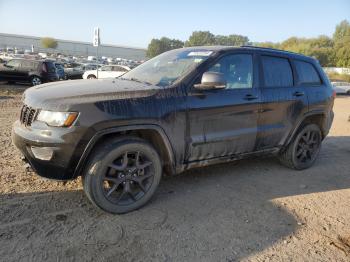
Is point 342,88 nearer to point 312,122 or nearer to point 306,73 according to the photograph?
point 312,122

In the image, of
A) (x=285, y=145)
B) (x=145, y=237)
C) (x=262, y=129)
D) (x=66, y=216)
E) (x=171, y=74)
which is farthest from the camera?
(x=285, y=145)

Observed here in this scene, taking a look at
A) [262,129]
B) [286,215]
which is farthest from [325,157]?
[286,215]

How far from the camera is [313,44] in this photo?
242ft

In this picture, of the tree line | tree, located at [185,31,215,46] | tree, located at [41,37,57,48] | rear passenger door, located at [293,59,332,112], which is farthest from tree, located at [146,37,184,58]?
rear passenger door, located at [293,59,332,112]

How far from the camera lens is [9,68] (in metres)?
16.9

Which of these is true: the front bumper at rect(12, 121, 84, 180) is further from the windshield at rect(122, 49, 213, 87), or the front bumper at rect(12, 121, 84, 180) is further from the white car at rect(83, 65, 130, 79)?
Answer: the white car at rect(83, 65, 130, 79)

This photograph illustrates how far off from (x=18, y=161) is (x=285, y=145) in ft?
13.0

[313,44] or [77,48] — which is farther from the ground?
[313,44]

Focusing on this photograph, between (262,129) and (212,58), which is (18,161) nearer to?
(212,58)

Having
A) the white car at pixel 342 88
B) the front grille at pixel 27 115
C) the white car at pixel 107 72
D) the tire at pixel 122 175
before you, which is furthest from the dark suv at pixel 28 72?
the white car at pixel 342 88

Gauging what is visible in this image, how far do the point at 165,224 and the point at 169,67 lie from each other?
1.94 m

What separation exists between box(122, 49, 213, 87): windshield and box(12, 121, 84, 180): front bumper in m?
1.26

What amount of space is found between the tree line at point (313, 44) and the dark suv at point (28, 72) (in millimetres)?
17258

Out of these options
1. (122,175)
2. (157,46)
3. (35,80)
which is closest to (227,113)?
(122,175)
